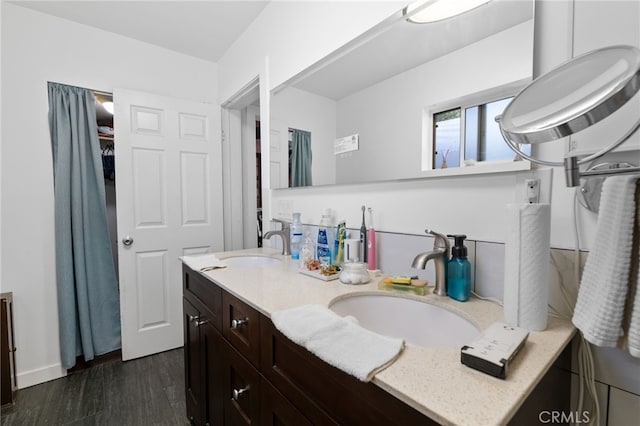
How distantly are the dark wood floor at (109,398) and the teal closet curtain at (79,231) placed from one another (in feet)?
0.51

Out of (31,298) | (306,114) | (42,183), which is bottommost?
(31,298)

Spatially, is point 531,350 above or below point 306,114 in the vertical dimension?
below

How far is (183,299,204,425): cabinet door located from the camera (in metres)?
1.28

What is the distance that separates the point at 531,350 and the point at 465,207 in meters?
0.45

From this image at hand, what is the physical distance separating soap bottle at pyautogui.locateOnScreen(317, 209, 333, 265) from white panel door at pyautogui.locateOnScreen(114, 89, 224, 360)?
53.3 inches

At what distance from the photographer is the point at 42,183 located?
6.07ft

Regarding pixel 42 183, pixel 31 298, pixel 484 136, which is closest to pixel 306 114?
pixel 484 136

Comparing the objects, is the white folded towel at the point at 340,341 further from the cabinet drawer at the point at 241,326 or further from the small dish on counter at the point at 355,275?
the small dish on counter at the point at 355,275

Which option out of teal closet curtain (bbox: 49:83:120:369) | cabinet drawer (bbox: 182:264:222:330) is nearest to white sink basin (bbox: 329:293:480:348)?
cabinet drawer (bbox: 182:264:222:330)

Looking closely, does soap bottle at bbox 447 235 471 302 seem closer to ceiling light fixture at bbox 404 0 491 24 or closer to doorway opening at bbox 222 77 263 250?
ceiling light fixture at bbox 404 0 491 24

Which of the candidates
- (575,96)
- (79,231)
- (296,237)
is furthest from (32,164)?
(575,96)

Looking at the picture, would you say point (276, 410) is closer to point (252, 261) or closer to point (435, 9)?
point (252, 261)

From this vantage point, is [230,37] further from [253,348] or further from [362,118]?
[253,348]

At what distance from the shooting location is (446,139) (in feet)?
3.15
